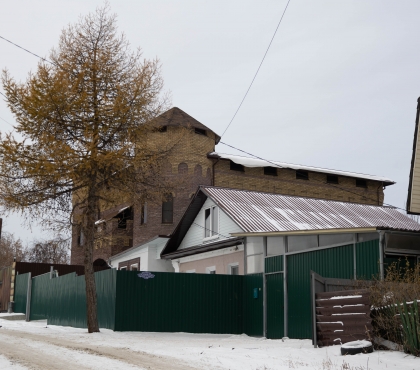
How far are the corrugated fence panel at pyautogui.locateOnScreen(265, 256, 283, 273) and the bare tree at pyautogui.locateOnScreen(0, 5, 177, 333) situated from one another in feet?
13.4

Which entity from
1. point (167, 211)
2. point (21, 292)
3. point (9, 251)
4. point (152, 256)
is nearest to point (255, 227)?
point (152, 256)

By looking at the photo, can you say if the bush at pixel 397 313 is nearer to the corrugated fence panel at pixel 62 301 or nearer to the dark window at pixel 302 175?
the corrugated fence panel at pixel 62 301

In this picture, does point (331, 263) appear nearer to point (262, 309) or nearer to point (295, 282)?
point (295, 282)

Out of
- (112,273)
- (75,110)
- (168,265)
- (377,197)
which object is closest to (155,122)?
(75,110)

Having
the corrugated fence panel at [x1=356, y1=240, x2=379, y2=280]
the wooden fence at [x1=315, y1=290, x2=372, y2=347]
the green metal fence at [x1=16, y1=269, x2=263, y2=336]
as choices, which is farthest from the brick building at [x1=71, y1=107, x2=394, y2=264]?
the wooden fence at [x1=315, y1=290, x2=372, y2=347]

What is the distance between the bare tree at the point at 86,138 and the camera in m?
18.0

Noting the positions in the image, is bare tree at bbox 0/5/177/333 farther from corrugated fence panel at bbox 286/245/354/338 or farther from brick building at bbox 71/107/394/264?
brick building at bbox 71/107/394/264

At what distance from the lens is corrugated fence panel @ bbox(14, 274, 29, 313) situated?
33.8m

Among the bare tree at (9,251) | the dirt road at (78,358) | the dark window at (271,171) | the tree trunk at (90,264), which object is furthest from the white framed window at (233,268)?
the bare tree at (9,251)

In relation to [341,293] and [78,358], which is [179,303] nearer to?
[341,293]

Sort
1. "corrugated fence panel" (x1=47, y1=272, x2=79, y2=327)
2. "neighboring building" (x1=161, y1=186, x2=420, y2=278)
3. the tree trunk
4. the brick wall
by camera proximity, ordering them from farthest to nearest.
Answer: the brick wall, "corrugated fence panel" (x1=47, y1=272, x2=79, y2=327), "neighboring building" (x1=161, y1=186, x2=420, y2=278), the tree trunk

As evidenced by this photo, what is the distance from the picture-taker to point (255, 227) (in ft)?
76.8

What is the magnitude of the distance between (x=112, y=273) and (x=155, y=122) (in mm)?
5506

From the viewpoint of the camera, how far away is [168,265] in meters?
32.3
